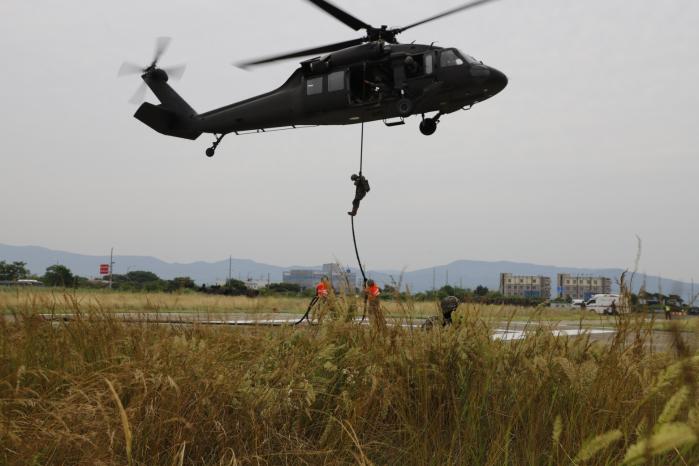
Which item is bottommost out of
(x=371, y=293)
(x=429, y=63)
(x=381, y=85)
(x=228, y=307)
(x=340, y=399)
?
(x=340, y=399)

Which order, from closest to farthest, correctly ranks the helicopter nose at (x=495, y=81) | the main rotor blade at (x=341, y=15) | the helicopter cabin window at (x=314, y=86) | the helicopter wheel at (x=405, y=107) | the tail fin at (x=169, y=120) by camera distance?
1. the main rotor blade at (x=341, y=15)
2. the helicopter wheel at (x=405, y=107)
3. the helicopter nose at (x=495, y=81)
4. the helicopter cabin window at (x=314, y=86)
5. the tail fin at (x=169, y=120)

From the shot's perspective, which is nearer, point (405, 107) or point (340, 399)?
point (340, 399)

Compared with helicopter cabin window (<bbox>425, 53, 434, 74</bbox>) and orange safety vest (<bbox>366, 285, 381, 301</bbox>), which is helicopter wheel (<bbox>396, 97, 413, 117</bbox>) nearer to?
helicopter cabin window (<bbox>425, 53, 434, 74</bbox>)

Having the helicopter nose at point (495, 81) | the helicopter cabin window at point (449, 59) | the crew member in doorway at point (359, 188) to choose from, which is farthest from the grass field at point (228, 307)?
the helicopter nose at point (495, 81)

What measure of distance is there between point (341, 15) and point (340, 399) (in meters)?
12.0

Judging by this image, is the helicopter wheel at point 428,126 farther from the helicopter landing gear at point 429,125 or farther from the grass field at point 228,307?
the grass field at point 228,307

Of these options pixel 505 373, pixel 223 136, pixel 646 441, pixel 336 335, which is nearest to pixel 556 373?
pixel 505 373

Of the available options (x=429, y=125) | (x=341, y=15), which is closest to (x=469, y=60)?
(x=429, y=125)

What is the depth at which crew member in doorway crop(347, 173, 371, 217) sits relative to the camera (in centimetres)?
632

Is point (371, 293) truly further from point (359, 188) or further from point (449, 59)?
point (449, 59)

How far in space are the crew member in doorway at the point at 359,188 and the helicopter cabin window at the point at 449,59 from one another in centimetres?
868

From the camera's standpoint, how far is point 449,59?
14320mm

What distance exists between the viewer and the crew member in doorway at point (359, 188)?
6324mm

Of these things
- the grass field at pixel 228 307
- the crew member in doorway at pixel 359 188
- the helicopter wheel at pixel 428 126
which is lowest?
the grass field at pixel 228 307
